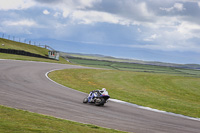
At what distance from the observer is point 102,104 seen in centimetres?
1697

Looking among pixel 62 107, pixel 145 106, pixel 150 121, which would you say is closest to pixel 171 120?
pixel 150 121

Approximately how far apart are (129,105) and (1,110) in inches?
377

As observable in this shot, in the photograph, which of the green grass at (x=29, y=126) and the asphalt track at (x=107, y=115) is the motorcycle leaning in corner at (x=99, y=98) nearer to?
the asphalt track at (x=107, y=115)

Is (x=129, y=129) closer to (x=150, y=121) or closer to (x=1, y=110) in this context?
(x=150, y=121)

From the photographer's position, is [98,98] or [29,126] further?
[98,98]

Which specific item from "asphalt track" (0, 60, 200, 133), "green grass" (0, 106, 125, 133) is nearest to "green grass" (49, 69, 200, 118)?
"asphalt track" (0, 60, 200, 133)

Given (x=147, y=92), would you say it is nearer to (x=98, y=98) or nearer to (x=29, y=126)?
(x=98, y=98)

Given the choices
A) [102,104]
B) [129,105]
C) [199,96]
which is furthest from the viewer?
[199,96]

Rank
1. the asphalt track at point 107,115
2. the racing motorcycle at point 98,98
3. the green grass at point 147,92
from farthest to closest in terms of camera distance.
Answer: the green grass at point 147,92, the racing motorcycle at point 98,98, the asphalt track at point 107,115

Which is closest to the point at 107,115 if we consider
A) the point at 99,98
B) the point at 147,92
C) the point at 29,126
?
the point at 99,98

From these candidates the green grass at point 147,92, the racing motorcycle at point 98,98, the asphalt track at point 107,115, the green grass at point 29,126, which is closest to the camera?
the green grass at point 29,126

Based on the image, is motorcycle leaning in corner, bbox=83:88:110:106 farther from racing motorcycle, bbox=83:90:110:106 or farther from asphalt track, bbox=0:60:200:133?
asphalt track, bbox=0:60:200:133

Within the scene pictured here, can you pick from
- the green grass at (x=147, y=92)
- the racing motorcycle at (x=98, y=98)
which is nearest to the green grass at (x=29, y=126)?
the racing motorcycle at (x=98, y=98)

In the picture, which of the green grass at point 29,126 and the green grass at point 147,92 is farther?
the green grass at point 147,92
